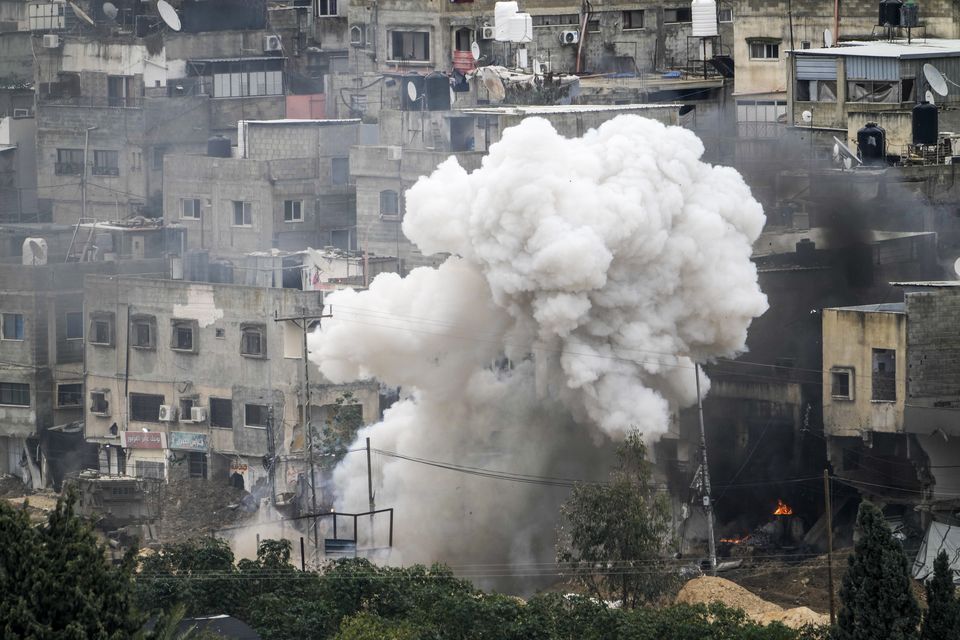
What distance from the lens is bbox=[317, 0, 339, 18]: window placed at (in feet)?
254

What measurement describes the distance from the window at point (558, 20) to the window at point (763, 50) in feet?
18.8

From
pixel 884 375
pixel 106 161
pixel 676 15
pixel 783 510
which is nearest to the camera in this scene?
pixel 884 375

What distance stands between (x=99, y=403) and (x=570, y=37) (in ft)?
57.0

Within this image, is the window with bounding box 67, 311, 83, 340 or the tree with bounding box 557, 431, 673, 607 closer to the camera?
the tree with bounding box 557, 431, 673, 607

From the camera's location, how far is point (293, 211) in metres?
65.4

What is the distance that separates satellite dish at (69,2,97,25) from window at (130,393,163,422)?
63.4ft

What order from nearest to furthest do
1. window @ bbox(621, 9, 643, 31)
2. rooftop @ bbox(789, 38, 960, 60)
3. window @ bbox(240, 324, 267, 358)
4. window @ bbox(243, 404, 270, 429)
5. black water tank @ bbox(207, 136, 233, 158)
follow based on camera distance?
1. window @ bbox(240, 324, 267, 358)
2. window @ bbox(243, 404, 270, 429)
3. rooftop @ bbox(789, 38, 960, 60)
4. black water tank @ bbox(207, 136, 233, 158)
5. window @ bbox(621, 9, 643, 31)

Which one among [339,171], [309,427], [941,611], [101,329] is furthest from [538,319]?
[339,171]

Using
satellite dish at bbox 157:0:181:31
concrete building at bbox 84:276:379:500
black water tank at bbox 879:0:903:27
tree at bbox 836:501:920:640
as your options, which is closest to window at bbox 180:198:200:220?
concrete building at bbox 84:276:379:500

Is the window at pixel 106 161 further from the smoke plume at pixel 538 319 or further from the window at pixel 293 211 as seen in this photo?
the smoke plume at pixel 538 319

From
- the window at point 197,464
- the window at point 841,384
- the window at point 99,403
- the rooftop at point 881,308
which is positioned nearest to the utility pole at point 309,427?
the window at point 197,464

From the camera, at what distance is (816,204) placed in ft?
190

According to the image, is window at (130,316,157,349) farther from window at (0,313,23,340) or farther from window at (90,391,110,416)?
window at (0,313,23,340)

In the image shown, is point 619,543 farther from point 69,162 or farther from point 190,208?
point 69,162
